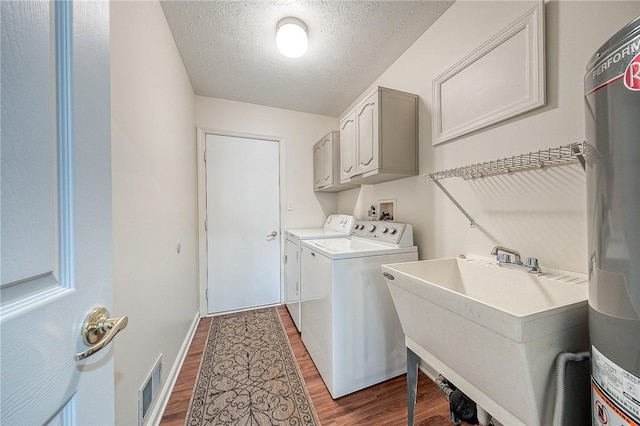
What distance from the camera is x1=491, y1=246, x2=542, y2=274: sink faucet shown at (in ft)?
3.32

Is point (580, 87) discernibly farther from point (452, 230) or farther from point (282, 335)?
point (282, 335)

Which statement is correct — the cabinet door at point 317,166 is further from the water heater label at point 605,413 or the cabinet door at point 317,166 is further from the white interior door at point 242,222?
the water heater label at point 605,413

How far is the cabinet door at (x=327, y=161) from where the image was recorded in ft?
8.45

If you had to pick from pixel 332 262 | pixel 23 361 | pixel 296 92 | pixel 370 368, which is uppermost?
pixel 296 92

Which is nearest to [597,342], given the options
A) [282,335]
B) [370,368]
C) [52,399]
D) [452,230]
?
[452,230]

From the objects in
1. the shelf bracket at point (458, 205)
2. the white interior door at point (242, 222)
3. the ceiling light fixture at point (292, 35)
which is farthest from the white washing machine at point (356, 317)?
the ceiling light fixture at point (292, 35)

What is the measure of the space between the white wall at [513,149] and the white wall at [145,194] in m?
1.77

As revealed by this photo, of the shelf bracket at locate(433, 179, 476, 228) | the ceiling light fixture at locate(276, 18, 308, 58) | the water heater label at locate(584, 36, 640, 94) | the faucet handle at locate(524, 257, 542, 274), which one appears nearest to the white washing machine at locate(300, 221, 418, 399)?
the shelf bracket at locate(433, 179, 476, 228)

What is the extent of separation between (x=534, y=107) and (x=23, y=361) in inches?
68.6

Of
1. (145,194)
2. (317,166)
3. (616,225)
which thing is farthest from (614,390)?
(317,166)

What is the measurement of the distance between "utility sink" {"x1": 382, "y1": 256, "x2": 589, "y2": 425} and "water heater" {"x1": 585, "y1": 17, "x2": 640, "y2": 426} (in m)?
0.11

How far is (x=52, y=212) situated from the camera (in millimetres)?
395

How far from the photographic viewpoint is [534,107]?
1053mm

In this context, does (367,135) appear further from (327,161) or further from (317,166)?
(317,166)
